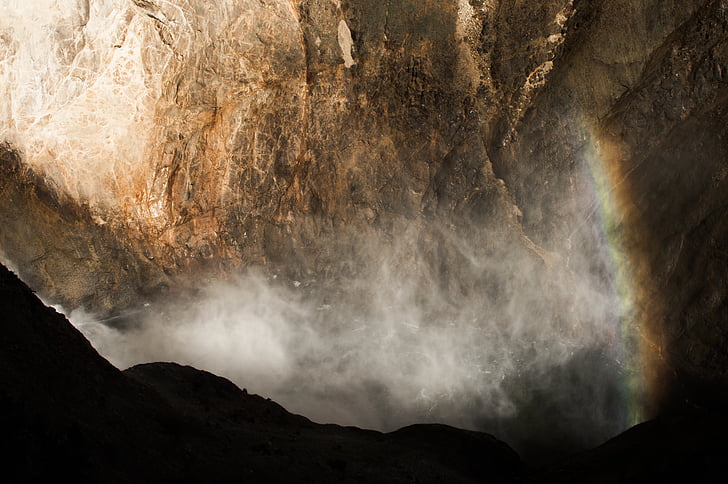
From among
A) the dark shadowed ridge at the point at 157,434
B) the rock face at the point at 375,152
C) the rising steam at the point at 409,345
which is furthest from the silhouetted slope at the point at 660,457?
the rising steam at the point at 409,345

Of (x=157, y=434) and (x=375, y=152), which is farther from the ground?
(x=375, y=152)

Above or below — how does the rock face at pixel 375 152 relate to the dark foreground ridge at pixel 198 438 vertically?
above

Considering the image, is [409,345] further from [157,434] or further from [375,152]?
[157,434]

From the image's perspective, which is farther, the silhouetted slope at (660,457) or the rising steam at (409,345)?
the rising steam at (409,345)

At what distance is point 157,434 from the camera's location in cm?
684

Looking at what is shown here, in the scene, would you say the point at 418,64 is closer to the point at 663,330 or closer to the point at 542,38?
the point at 542,38

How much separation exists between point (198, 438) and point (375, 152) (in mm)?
8354

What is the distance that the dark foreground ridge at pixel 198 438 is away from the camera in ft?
18.8

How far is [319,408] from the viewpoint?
12555 mm

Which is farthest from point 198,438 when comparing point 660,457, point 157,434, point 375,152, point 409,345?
point 375,152

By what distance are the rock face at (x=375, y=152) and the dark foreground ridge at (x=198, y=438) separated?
326 centimetres

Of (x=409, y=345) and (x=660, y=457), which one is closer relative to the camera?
(x=660, y=457)

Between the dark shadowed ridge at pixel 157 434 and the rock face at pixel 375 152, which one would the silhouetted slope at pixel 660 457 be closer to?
the dark shadowed ridge at pixel 157 434

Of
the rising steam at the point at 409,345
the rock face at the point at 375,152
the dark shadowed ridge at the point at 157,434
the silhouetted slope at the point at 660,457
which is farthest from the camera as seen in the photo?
the rising steam at the point at 409,345
